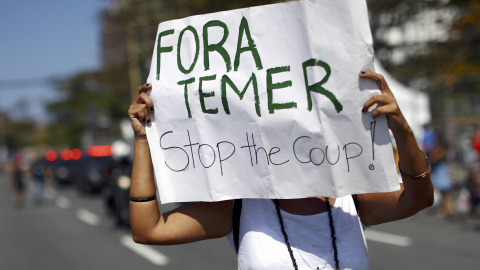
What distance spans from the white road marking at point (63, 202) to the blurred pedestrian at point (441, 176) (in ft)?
36.6

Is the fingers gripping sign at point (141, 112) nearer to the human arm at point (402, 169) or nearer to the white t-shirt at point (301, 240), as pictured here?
the white t-shirt at point (301, 240)

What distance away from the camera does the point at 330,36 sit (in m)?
2.03

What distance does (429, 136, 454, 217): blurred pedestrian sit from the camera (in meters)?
10.8

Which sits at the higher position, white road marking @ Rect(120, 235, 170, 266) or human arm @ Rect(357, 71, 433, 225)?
human arm @ Rect(357, 71, 433, 225)

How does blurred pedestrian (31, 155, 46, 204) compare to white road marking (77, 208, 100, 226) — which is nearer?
white road marking (77, 208, 100, 226)

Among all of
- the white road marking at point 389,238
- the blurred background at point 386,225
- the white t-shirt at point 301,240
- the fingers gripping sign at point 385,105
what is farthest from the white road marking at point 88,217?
the fingers gripping sign at point 385,105

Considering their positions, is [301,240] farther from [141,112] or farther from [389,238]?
[389,238]

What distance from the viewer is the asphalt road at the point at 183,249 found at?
744 centimetres

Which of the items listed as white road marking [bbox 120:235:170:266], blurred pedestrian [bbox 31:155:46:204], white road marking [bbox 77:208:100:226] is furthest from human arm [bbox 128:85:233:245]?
blurred pedestrian [bbox 31:155:46:204]

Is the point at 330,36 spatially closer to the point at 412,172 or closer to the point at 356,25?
the point at 356,25

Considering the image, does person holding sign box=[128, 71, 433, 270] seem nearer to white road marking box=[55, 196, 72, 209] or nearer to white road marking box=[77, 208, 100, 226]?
white road marking box=[77, 208, 100, 226]

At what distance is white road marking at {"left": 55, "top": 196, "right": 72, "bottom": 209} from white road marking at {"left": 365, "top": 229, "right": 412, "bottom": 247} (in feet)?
36.4

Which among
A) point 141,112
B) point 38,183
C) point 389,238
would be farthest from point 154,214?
point 38,183

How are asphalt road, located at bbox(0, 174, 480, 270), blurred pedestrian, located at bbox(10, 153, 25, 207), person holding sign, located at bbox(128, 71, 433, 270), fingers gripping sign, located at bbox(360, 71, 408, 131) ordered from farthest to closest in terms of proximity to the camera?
blurred pedestrian, located at bbox(10, 153, 25, 207)
asphalt road, located at bbox(0, 174, 480, 270)
person holding sign, located at bbox(128, 71, 433, 270)
fingers gripping sign, located at bbox(360, 71, 408, 131)
